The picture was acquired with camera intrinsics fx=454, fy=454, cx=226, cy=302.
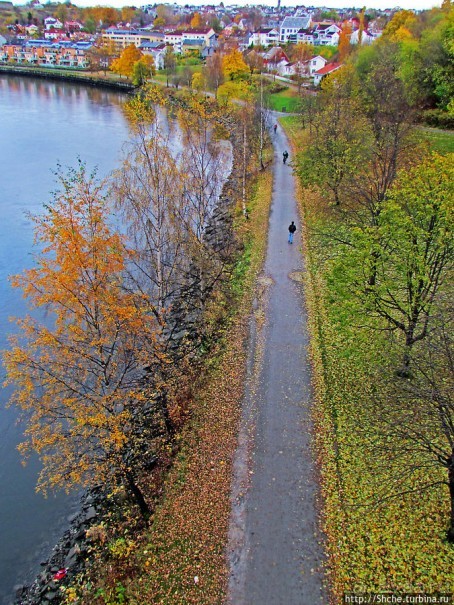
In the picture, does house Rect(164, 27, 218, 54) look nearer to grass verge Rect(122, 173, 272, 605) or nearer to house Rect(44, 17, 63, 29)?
house Rect(44, 17, 63, 29)

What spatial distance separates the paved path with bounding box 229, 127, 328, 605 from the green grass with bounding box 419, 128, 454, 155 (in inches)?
903

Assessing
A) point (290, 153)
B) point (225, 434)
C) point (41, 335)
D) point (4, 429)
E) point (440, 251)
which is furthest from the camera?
point (290, 153)

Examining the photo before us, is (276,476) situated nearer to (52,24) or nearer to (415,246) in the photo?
(415,246)

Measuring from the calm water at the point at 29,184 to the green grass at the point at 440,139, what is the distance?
3005cm

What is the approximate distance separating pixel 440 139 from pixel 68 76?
10797 centimetres

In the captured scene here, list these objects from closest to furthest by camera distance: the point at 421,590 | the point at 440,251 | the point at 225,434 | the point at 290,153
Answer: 1. the point at 421,590
2. the point at 440,251
3. the point at 225,434
4. the point at 290,153

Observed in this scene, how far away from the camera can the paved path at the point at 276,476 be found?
12172 millimetres

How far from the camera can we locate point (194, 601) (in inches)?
469

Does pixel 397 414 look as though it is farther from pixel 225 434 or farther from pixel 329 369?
pixel 225 434

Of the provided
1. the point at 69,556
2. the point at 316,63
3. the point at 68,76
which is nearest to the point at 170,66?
the point at 316,63

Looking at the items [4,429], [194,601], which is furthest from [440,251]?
[4,429]

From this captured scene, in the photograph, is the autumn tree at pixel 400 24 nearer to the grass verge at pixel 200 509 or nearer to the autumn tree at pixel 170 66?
the autumn tree at pixel 170 66

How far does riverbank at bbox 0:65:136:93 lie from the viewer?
4331 inches

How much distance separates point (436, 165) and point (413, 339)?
21.7 ft
